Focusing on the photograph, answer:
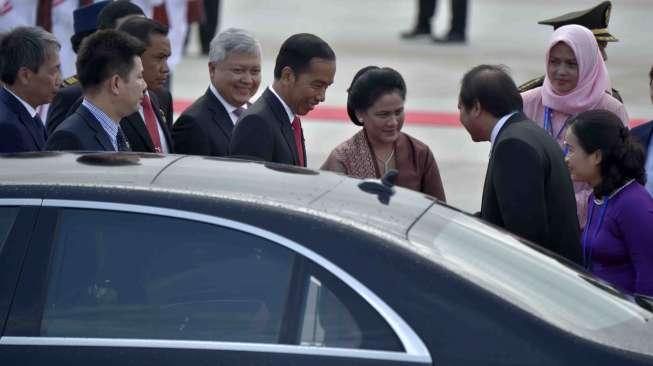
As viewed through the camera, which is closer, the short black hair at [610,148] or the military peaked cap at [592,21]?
the short black hair at [610,148]

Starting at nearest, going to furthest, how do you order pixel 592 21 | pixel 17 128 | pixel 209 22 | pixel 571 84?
pixel 17 128 → pixel 571 84 → pixel 592 21 → pixel 209 22

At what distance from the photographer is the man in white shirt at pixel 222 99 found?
6.12 m

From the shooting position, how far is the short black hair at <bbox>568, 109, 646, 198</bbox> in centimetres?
509

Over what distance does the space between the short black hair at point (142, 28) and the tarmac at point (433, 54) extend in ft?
12.6

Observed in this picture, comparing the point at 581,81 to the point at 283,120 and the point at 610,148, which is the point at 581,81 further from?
the point at 283,120

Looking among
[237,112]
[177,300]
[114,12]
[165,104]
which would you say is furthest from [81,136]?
[114,12]

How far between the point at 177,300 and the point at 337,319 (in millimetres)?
494

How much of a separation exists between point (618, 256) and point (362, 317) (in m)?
1.89

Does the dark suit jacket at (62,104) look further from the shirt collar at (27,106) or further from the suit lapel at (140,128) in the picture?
the suit lapel at (140,128)

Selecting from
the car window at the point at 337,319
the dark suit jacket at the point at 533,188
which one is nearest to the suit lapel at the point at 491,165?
the dark suit jacket at the point at 533,188

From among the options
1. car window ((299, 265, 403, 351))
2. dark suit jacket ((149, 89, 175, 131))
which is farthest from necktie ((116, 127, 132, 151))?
car window ((299, 265, 403, 351))

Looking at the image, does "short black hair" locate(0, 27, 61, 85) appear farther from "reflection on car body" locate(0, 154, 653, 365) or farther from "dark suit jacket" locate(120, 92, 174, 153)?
"reflection on car body" locate(0, 154, 653, 365)

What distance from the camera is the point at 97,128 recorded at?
521 centimetres

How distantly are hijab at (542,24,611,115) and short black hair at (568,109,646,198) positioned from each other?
995 mm
